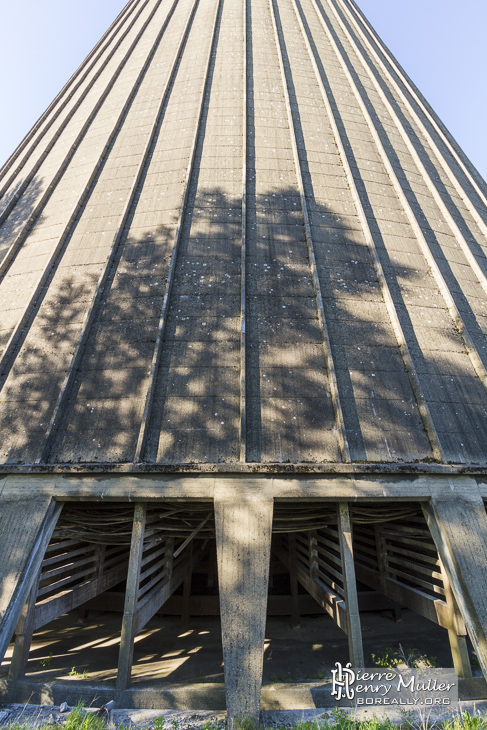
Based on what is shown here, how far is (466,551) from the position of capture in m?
5.25

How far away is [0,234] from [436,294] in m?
11.7

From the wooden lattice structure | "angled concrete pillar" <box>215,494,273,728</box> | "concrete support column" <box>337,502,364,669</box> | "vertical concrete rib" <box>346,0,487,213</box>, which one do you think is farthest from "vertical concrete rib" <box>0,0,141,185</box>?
"concrete support column" <box>337,502,364,669</box>

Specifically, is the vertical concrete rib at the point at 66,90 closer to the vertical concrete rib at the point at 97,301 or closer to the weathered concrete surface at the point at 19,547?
the vertical concrete rib at the point at 97,301

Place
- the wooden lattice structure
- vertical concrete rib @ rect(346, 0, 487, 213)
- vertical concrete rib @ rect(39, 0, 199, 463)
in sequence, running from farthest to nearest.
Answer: vertical concrete rib @ rect(346, 0, 487, 213) → vertical concrete rib @ rect(39, 0, 199, 463) → the wooden lattice structure

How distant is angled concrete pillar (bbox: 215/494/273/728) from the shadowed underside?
0.93 metres

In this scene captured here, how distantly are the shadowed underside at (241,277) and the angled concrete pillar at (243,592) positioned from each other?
0.93 meters

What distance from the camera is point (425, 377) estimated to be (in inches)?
274

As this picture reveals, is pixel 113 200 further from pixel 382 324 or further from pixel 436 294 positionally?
pixel 436 294

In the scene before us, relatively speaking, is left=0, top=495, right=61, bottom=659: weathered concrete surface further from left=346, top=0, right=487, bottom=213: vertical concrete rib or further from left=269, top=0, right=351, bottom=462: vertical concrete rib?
left=346, top=0, right=487, bottom=213: vertical concrete rib

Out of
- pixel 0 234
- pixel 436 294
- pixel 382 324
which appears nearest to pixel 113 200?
pixel 0 234

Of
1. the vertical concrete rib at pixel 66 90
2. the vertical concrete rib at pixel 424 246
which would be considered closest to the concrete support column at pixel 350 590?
the vertical concrete rib at pixel 424 246

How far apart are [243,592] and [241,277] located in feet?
19.1

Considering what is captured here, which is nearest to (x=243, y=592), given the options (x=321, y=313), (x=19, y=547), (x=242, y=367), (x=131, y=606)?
(x=131, y=606)

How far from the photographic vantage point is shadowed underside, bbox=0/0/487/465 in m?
6.29
